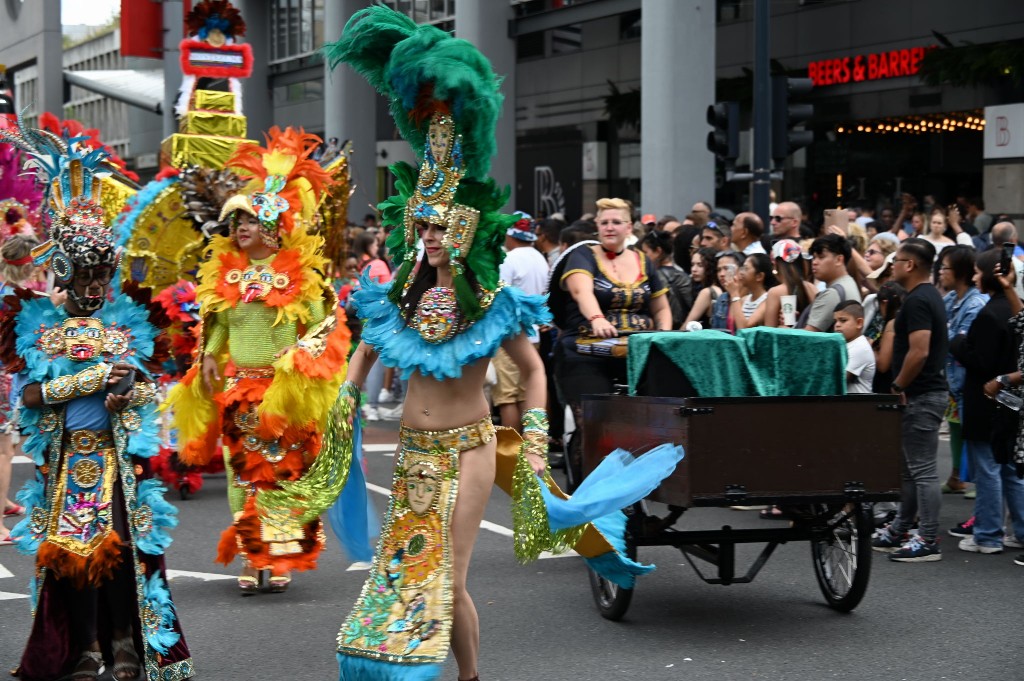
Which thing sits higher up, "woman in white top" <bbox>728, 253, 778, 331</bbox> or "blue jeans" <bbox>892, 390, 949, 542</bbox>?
"woman in white top" <bbox>728, 253, 778, 331</bbox>

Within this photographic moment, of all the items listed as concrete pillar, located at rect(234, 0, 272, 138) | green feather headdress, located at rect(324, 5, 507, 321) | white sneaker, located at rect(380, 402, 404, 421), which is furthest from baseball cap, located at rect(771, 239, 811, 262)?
concrete pillar, located at rect(234, 0, 272, 138)

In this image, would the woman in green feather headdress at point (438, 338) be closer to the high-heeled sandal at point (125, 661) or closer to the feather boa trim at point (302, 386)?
the high-heeled sandal at point (125, 661)

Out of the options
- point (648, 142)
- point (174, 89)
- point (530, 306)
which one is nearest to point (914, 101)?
point (648, 142)

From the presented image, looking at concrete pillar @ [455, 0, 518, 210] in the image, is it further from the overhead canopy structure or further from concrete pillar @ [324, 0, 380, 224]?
the overhead canopy structure

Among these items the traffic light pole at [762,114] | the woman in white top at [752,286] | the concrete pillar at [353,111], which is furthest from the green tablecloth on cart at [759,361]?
the concrete pillar at [353,111]

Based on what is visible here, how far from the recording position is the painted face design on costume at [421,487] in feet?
17.5

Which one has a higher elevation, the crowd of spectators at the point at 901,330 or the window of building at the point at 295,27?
the window of building at the point at 295,27

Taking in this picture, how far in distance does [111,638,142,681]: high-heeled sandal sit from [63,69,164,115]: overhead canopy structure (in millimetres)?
13796

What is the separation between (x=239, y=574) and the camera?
842 centimetres

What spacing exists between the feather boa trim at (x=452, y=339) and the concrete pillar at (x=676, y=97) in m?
15.1

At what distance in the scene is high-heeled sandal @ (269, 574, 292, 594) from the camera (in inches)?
312

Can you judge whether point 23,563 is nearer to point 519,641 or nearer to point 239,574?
point 239,574

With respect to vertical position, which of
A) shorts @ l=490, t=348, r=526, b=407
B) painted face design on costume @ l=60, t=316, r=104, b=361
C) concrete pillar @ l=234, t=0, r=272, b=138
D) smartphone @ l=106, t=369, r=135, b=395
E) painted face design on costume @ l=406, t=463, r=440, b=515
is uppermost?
concrete pillar @ l=234, t=0, r=272, b=138

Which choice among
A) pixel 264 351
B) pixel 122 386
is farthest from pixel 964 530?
pixel 122 386
